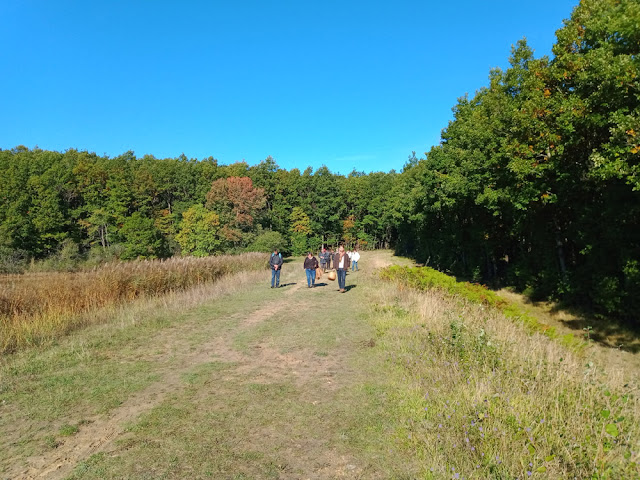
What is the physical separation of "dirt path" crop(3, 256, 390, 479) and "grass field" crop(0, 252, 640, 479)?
1.0 inches

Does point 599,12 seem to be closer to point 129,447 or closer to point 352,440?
point 352,440

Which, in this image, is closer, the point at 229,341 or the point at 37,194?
the point at 229,341

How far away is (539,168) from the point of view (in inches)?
539

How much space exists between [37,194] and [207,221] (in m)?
24.4

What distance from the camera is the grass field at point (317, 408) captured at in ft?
11.4

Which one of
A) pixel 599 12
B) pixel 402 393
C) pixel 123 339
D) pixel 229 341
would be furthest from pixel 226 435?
pixel 599 12

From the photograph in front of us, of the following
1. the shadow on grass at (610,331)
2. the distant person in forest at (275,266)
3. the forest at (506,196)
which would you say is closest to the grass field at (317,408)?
the shadow on grass at (610,331)

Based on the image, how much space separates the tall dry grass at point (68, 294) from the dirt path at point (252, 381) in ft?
9.02

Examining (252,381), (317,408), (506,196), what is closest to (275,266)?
(506,196)

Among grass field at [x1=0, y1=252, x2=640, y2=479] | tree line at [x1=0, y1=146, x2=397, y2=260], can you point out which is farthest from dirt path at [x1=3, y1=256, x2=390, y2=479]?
tree line at [x1=0, y1=146, x2=397, y2=260]

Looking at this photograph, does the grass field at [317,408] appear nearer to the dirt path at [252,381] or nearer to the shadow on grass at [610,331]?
the dirt path at [252,381]

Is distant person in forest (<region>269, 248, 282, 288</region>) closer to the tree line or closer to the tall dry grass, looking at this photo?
the tall dry grass

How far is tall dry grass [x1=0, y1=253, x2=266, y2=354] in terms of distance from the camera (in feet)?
27.3

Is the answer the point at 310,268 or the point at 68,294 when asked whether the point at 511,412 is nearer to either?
the point at 68,294
